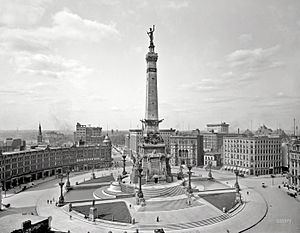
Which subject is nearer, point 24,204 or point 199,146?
point 24,204

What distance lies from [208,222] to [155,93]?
36.6 m

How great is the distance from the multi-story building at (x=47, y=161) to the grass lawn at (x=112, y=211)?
31.0 m

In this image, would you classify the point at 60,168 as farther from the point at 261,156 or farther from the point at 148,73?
the point at 261,156

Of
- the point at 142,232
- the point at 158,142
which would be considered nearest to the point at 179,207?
the point at 142,232

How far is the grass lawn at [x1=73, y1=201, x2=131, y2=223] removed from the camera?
4396 centimetres

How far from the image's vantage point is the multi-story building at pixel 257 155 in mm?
85500

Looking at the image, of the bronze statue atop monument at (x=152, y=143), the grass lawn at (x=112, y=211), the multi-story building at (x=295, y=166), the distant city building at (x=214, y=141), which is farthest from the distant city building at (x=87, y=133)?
the multi-story building at (x=295, y=166)

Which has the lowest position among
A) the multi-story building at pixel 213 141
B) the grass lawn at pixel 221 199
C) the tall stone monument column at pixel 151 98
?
the grass lawn at pixel 221 199

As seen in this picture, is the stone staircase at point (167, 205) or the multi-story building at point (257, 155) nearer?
the stone staircase at point (167, 205)

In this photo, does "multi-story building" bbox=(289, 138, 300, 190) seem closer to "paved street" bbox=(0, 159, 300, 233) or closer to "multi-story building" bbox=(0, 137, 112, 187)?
"paved street" bbox=(0, 159, 300, 233)

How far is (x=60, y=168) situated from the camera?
93750mm

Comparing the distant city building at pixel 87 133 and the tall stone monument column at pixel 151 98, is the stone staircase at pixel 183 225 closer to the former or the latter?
the tall stone monument column at pixel 151 98

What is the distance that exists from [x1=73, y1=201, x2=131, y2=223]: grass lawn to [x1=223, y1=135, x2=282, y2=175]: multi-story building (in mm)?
49396

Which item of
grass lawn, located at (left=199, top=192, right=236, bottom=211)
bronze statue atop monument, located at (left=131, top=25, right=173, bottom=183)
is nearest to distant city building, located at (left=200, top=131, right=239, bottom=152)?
bronze statue atop monument, located at (left=131, top=25, right=173, bottom=183)
